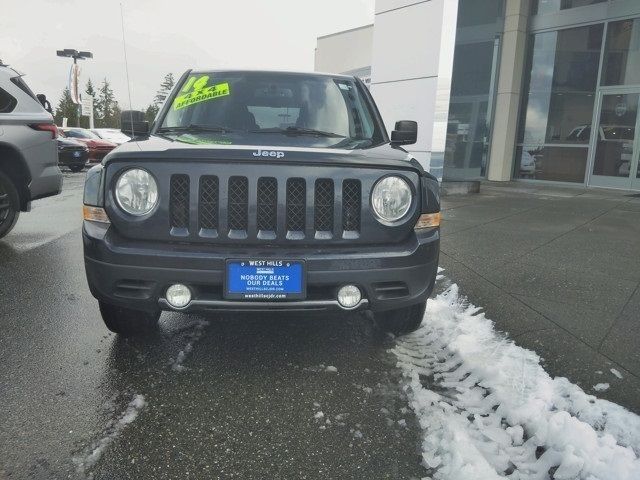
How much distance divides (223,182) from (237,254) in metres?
0.36

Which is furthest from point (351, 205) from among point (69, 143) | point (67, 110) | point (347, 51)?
point (67, 110)

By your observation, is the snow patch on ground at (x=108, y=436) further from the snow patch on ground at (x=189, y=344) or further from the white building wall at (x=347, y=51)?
the white building wall at (x=347, y=51)

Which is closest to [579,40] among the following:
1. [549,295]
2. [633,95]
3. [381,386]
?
[633,95]

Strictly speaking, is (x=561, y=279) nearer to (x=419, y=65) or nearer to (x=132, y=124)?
Result: (x=132, y=124)

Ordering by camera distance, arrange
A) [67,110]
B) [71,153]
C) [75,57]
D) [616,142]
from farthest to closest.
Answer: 1. [67,110]
2. [75,57]
3. [71,153]
4. [616,142]

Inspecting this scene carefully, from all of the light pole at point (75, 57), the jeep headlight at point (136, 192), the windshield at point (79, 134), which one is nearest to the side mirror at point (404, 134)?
the jeep headlight at point (136, 192)

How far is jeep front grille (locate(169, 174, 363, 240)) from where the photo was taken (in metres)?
2.52

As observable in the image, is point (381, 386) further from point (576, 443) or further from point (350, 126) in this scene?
point (350, 126)

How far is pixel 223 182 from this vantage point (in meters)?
2.52

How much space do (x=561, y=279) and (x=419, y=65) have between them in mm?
6875

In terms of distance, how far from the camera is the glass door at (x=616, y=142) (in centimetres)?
1230

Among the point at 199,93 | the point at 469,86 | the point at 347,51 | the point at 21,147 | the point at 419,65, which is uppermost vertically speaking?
the point at 347,51

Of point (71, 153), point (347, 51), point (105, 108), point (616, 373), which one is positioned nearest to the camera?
point (616, 373)

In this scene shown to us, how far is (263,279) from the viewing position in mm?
2484
